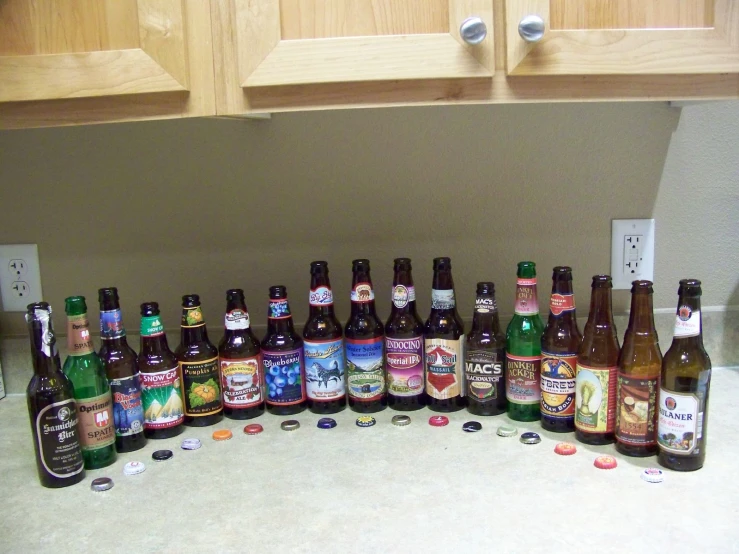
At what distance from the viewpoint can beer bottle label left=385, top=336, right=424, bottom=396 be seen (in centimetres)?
118

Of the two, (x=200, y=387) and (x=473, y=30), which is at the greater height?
(x=473, y=30)

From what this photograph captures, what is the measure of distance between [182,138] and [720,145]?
1039mm

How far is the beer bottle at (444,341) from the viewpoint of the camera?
3.81 feet

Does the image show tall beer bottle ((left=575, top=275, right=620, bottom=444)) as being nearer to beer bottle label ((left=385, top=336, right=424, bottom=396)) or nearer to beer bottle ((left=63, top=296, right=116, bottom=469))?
beer bottle label ((left=385, top=336, right=424, bottom=396))

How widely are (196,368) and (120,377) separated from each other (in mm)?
127

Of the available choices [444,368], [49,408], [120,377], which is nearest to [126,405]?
[120,377]

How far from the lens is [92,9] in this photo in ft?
3.05

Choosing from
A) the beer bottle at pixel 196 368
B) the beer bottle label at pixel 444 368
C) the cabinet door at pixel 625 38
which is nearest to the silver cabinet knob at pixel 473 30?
the cabinet door at pixel 625 38

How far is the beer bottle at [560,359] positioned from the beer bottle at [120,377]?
67 centimetres

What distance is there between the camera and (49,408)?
0.95m

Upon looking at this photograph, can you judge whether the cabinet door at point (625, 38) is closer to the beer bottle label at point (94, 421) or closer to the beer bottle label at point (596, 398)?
the beer bottle label at point (596, 398)

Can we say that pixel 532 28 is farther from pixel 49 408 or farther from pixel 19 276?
pixel 19 276

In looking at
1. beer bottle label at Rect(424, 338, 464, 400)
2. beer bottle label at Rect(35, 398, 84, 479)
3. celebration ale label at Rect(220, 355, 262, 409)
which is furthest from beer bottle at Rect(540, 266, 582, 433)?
beer bottle label at Rect(35, 398, 84, 479)

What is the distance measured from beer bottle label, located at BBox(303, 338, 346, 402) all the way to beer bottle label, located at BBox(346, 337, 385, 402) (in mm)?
17
